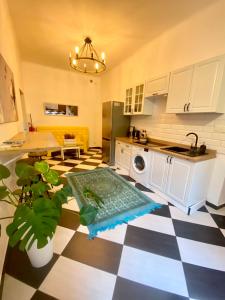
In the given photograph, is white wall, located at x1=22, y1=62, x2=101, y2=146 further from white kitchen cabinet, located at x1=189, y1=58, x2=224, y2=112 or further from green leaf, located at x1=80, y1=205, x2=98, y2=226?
green leaf, located at x1=80, y1=205, x2=98, y2=226

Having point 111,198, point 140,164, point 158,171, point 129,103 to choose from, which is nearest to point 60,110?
point 129,103

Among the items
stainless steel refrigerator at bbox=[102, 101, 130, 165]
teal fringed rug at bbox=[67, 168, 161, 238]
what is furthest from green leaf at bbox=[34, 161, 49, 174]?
stainless steel refrigerator at bbox=[102, 101, 130, 165]

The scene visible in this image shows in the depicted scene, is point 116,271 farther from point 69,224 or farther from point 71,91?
point 71,91

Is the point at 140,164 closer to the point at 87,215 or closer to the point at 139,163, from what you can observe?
the point at 139,163

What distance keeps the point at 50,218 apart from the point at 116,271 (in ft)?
2.76

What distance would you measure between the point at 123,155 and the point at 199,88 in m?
2.01

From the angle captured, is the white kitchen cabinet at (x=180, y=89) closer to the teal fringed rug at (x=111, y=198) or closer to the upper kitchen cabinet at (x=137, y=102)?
the upper kitchen cabinet at (x=137, y=102)

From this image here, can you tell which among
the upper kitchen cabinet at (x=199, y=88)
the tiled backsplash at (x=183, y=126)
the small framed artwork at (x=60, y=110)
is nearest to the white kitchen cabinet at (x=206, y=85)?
the upper kitchen cabinet at (x=199, y=88)

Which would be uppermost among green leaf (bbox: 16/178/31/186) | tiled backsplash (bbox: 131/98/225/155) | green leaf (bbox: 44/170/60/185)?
tiled backsplash (bbox: 131/98/225/155)

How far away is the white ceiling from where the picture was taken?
6.52 feet

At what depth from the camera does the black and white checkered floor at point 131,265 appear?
40.9 inches

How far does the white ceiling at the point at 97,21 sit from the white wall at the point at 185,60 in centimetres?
16

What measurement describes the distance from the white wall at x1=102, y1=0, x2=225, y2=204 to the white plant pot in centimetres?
227

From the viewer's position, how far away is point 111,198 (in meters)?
2.18
